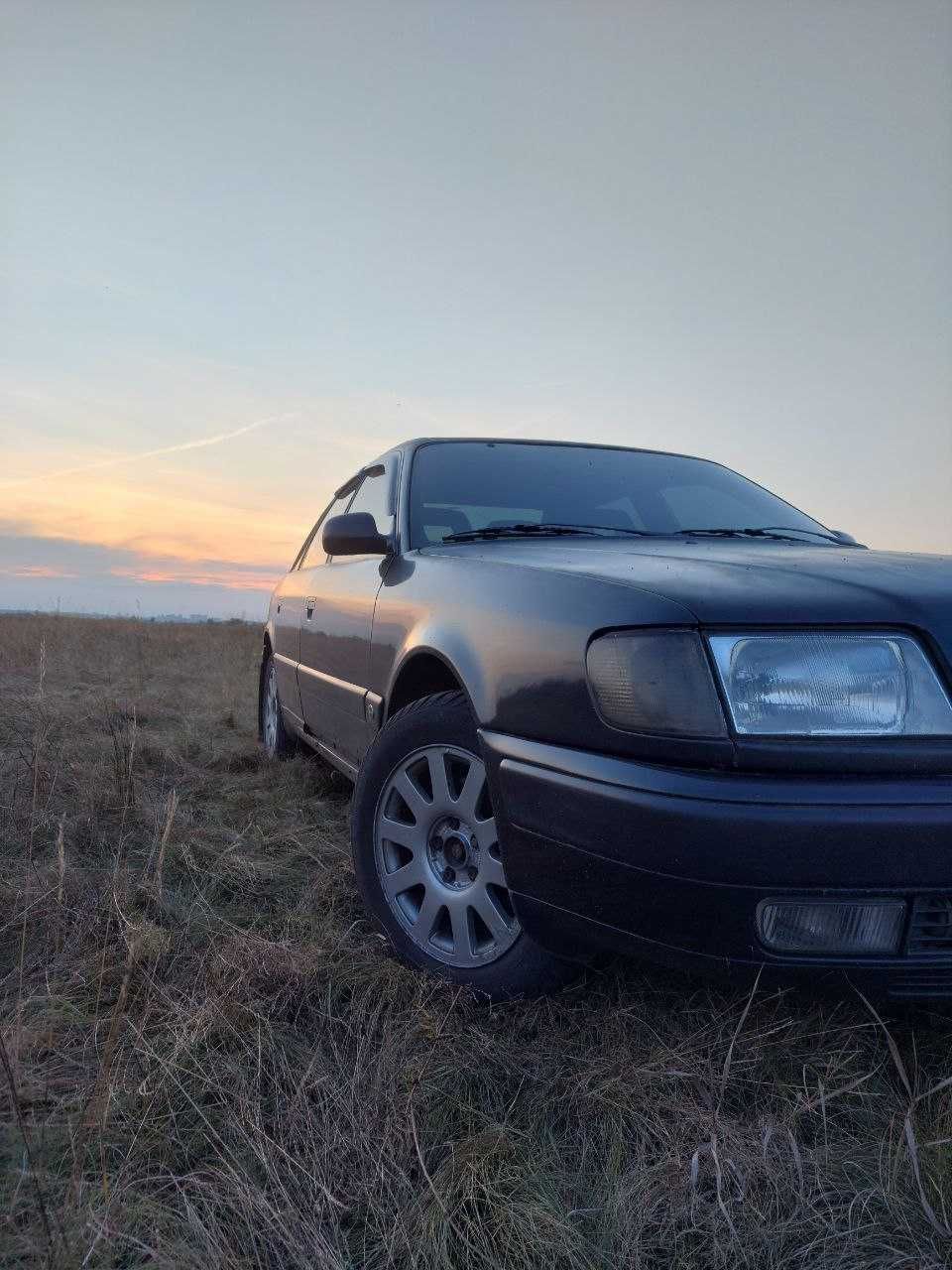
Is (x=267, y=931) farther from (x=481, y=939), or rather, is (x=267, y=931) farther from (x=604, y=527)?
(x=604, y=527)

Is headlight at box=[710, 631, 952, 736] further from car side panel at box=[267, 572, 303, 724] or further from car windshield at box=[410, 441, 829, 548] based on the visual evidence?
car side panel at box=[267, 572, 303, 724]

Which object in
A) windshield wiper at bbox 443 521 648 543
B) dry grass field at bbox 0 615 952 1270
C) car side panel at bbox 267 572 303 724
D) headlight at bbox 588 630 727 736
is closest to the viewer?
dry grass field at bbox 0 615 952 1270

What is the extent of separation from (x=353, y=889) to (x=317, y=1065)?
99 cm

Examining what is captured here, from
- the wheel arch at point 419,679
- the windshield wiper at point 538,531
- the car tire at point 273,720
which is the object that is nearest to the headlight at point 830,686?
the wheel arch at point 419,679

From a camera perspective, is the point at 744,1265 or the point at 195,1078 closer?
the point at 744,1265

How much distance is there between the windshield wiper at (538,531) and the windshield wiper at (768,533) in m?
0.19

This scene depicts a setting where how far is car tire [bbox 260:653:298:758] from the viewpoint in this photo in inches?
180

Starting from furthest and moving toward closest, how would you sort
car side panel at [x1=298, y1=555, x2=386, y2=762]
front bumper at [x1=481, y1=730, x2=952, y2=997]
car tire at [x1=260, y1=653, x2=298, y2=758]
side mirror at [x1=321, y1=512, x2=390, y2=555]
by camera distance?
car tire at [x1=260, y1=653, x2=298, y2=758]
car side panel at [x1=298, y1=555, x2=386, y2=762]
side mirror at [x1=321, y1=512, x2=390, y2=555]
front bumper at [x1=481, y1=730, x2=952, y2=997]

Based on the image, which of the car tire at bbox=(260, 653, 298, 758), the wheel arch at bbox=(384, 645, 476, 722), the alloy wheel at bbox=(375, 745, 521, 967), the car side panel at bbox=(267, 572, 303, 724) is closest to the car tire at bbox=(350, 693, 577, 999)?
the alloy wheel at bbox=(375, 745, 521, 967)

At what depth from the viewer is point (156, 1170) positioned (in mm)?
1390

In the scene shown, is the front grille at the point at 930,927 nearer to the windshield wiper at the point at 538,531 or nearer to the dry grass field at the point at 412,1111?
the dry grass field at the point at 412,1111

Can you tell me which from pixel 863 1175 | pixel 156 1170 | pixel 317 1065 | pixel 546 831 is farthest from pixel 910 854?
pixel 156 1170

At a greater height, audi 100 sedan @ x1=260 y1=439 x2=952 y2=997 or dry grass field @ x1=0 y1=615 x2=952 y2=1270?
audi 100 sedan @ x1=260 y1=439 x2=952 y2=997

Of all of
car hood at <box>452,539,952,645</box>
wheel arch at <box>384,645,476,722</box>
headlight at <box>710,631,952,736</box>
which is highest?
car hood at <box>452,539,952,645</box>
